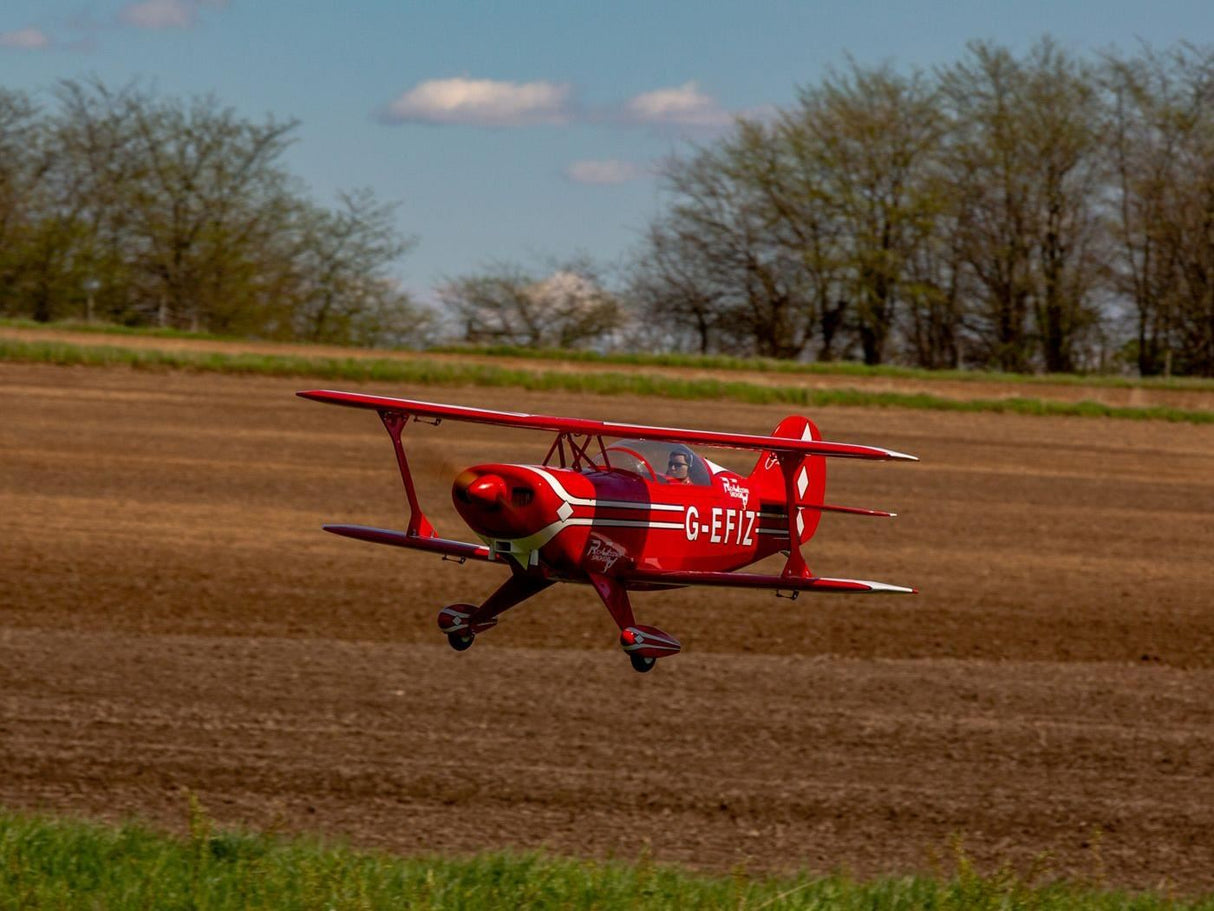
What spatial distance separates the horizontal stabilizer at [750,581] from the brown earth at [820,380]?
92 cm

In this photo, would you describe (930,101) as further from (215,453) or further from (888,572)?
(215,453)

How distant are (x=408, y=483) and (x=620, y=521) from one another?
366 millimetres

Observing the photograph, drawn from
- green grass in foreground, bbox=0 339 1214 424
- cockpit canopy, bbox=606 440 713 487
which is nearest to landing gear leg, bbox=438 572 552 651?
cockpit canopy, bbox=606 440 713 487

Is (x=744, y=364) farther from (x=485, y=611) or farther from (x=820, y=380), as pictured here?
(x=485, y=611)

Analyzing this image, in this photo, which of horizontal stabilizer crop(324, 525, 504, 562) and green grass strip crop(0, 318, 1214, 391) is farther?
green grass strip crop(0, 318, 1214, 391)

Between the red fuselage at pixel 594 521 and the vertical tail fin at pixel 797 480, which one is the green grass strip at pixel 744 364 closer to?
the vertical tail fin at pixel 797 480

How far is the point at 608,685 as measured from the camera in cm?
4981

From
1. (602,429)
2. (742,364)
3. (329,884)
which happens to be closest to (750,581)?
(602,429)

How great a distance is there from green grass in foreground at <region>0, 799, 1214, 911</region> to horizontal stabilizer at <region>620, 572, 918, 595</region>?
1093cm

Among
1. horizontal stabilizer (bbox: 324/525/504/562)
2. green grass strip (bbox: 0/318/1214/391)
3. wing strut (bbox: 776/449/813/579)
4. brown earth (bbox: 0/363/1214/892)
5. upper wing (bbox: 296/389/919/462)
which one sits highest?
green grass strip (bbox: 0/318/1214/391)

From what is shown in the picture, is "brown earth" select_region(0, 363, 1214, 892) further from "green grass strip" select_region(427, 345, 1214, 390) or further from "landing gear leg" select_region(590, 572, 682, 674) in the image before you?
"landing gear leg" select_region(590, 572, 682, 674)

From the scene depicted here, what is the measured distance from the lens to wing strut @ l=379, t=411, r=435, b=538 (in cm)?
236

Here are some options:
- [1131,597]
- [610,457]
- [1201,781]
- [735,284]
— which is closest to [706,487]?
[610,457]

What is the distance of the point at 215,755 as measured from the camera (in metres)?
41.3
